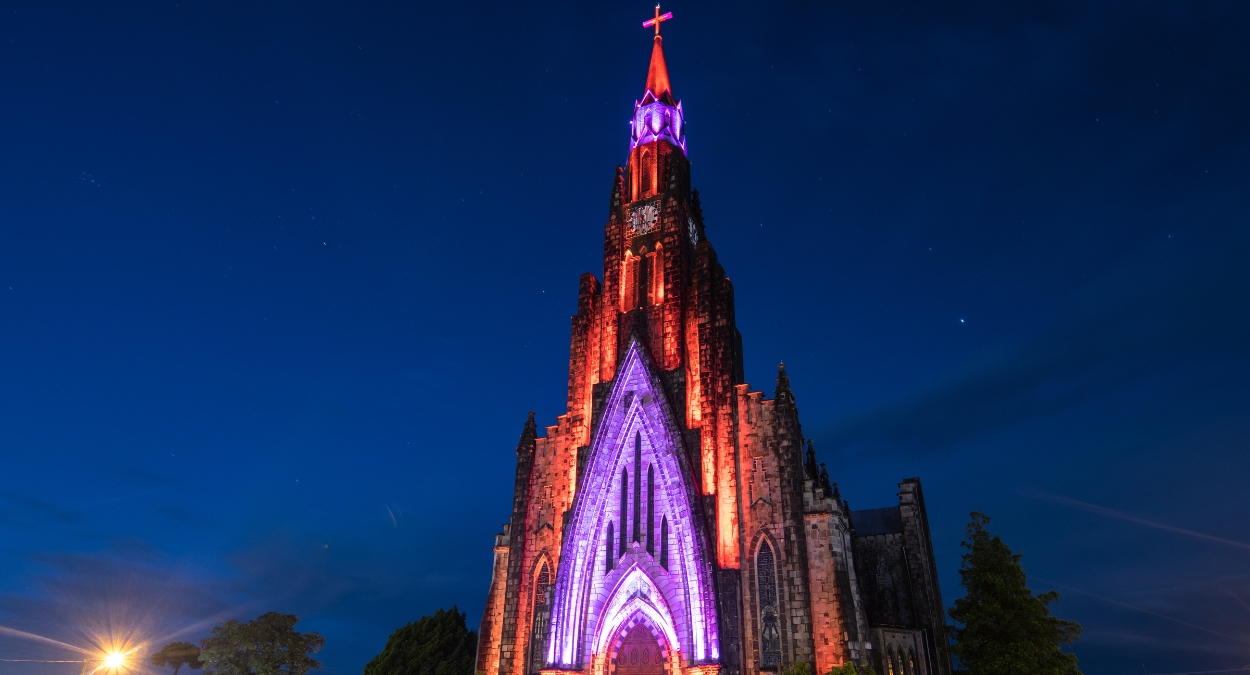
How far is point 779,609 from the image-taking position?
29000 mm

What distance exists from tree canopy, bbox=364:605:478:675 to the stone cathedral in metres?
8.78

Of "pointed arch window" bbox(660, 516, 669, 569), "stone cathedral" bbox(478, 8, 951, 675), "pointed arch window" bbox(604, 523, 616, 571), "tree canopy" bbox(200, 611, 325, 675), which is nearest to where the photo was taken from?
"stone cathedral" bbox(478, 8, 951, 675)

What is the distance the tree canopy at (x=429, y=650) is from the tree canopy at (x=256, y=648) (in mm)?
4013

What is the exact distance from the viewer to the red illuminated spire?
4769cm

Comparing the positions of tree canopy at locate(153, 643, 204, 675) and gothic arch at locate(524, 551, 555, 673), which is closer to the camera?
gothic arch at locate(524, 551, 555, 673)

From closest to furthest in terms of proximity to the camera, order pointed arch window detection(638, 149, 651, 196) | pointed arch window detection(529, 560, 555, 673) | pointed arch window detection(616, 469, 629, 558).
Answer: pointed arch window detection(529, 560, 555, 673)
pointed arch window detection(616, 469, 629, 558)
pointed arch window detection(638, 149, 651, 196)

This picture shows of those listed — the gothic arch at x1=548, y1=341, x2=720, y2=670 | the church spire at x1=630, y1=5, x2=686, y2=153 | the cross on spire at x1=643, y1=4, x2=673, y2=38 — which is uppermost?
the cross on spire at x1=643, y1=4, x2=673, y2=38

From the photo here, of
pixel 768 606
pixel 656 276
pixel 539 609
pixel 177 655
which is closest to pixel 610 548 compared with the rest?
pixel 539 609

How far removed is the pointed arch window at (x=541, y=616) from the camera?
31359mm

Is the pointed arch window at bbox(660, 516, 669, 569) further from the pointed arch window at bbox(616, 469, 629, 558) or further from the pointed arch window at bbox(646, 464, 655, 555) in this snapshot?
the pointed arch window at bbox(616, 469, 629, 558)

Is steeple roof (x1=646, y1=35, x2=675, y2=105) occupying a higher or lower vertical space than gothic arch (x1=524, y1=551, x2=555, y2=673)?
higher

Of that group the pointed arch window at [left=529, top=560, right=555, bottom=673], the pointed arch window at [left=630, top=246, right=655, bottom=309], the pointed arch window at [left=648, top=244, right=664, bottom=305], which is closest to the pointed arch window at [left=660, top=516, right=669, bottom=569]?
the pointed arch window at [left=529, top=560, right=555, bottom=673]

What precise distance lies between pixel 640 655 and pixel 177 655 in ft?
86.2

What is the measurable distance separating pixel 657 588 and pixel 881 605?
15775 millimetres
